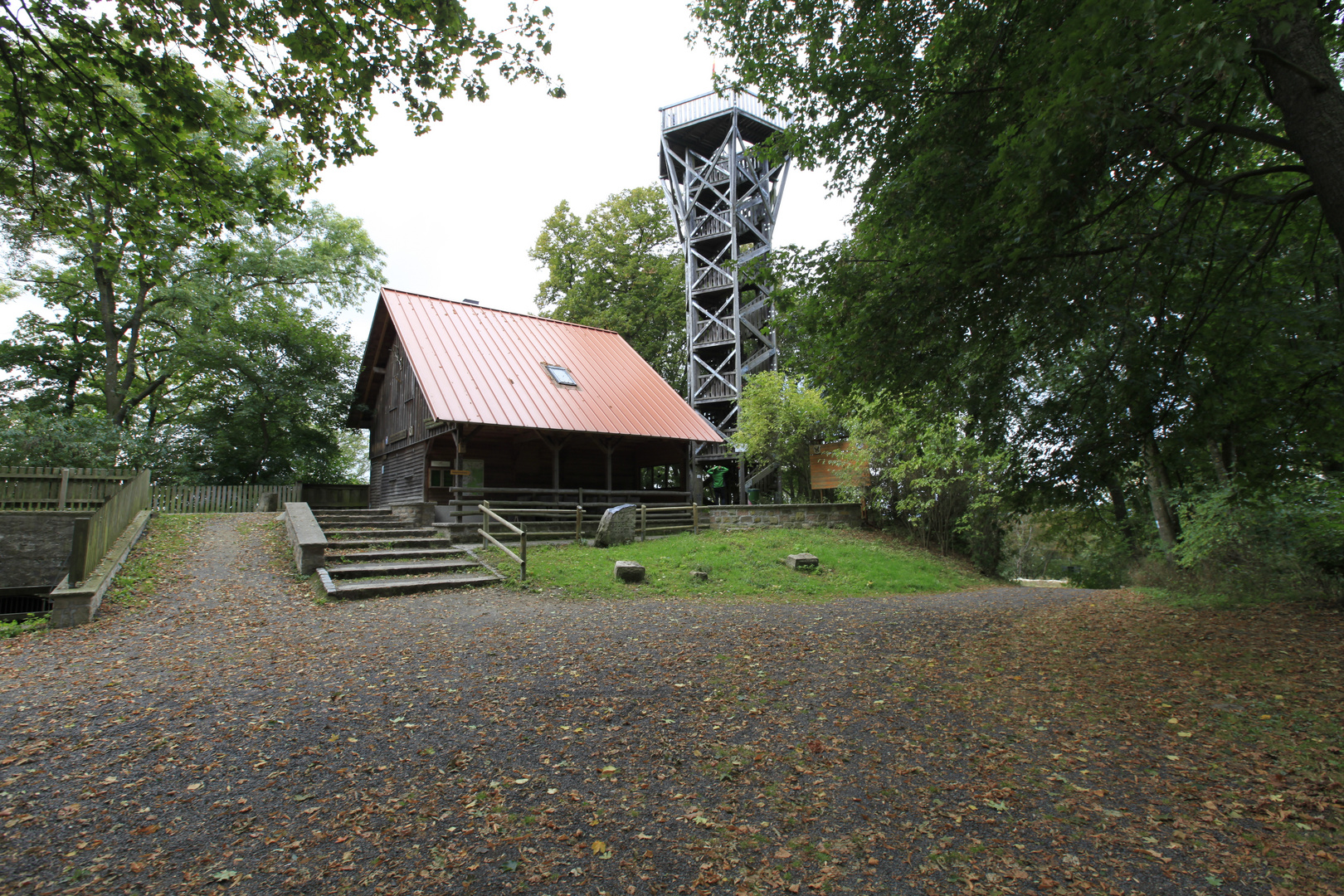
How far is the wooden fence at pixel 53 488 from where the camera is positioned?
11.4 meters

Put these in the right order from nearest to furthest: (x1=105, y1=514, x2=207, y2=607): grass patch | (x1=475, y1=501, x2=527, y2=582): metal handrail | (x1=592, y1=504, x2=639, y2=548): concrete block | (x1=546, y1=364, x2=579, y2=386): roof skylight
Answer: (x1=105, y1=514, x2=207, y2=607): grass patch
(x1=475, y1=501, x2=527, y2=582): metal handrail
(x1=592, y1=504, x2=639, y2=548): concrete block
(x1=546, y1=364, x2=579, y2=386): roof skylight

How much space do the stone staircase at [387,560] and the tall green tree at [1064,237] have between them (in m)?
6.74

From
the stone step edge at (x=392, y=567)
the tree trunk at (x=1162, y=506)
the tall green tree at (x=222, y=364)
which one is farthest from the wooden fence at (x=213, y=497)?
the tree trunk at (x=1162, y=506)

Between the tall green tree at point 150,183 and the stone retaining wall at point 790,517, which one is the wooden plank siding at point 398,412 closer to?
the stone retaining wall at point 790,517

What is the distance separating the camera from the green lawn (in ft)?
32.7

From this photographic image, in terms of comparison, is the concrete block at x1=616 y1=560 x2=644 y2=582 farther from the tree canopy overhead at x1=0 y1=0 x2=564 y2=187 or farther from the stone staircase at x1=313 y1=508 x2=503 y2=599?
the tree canopy overhead at x1=0 y1=0 x2=564 y2=187

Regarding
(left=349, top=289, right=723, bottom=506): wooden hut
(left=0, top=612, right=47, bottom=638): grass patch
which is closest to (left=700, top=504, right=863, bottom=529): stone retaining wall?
(left=349, top=289, right=723, bottom=506): wooden hut

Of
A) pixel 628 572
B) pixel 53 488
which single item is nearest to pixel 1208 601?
pixel 628 572

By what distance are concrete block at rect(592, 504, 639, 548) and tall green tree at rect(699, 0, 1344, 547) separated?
25.4 feet

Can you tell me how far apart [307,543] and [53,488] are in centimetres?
694

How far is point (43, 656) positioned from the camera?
5.62m

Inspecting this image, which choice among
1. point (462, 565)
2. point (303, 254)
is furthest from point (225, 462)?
point (462, 565)

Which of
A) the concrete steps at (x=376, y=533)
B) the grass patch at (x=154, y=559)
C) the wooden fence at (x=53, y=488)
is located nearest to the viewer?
the grass patch at (x=154, y=559)

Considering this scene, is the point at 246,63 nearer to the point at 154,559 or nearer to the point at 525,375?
the point at 154,559
